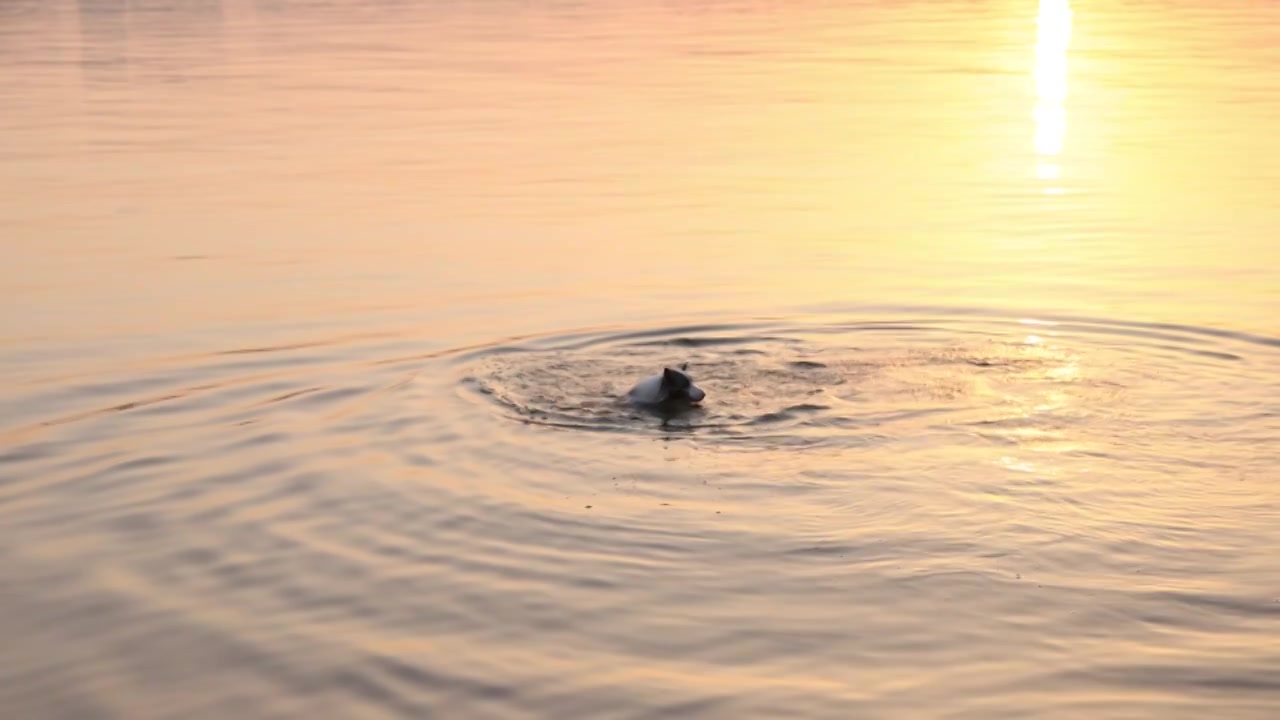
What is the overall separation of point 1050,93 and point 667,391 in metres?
20.4

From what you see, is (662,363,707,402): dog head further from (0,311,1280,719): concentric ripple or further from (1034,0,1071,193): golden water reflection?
(1034,0,1071,193): golden water reflection

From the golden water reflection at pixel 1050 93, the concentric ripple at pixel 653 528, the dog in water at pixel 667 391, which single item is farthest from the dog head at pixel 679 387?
the golden water reflection at pixel 1050 93

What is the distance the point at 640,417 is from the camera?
1173cm

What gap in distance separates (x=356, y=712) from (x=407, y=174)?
1491 cm

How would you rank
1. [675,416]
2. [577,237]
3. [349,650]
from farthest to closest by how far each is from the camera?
[577,237], [675,416], [349,650]

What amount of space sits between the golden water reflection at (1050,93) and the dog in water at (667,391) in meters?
9.94

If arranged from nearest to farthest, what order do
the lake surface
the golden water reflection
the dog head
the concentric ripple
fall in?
the concentric ripple
the lake surface
the dog head
the golden water reflection

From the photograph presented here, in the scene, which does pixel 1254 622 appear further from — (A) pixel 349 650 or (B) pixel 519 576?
(A) pixel 349 650

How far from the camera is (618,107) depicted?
28.1 metres

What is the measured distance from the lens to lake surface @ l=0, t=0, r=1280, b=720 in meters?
7.88

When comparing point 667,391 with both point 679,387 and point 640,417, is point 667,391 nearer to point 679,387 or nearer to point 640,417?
point 679,387

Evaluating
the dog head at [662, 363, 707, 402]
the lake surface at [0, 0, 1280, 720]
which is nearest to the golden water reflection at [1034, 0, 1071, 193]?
the lake surface at [0, 0, 1280, 720]

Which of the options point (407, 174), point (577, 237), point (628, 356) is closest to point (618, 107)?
point (407, 174)

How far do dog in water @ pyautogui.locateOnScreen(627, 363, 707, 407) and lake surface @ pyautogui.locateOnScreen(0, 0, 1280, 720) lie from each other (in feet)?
0.70
